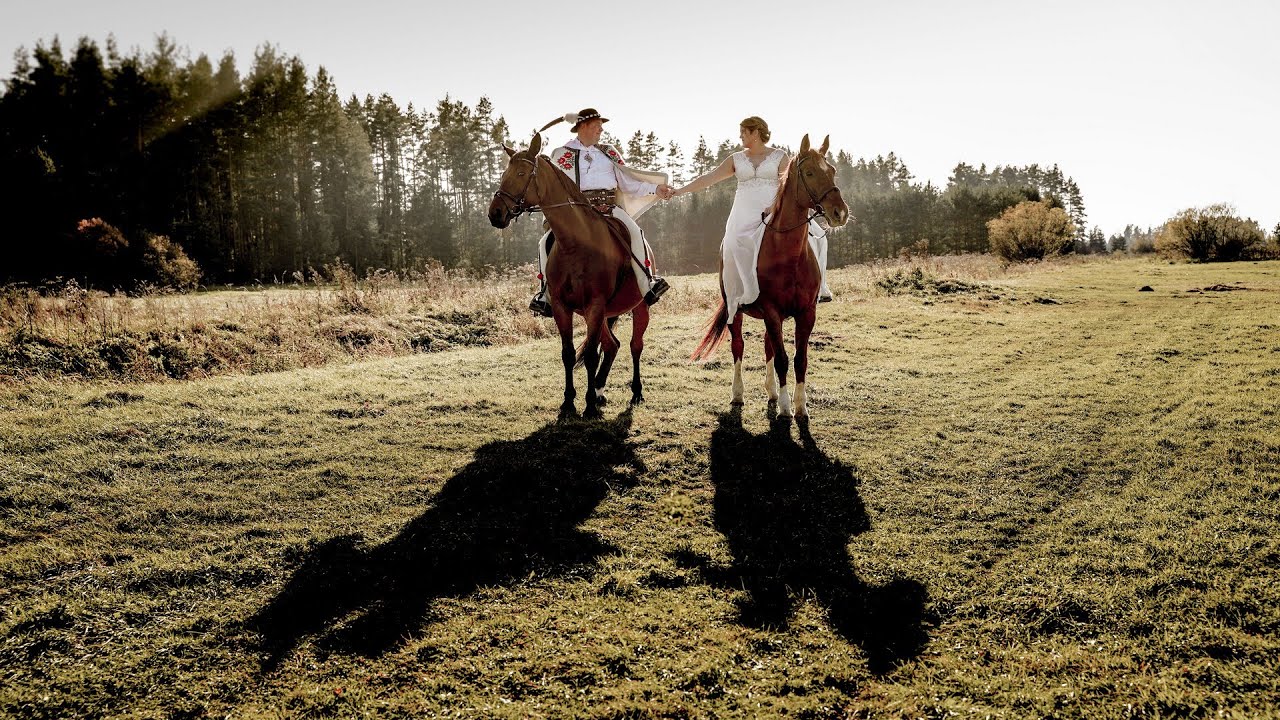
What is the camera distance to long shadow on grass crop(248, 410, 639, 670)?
344cm

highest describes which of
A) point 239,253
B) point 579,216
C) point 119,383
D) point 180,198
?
point 180,198

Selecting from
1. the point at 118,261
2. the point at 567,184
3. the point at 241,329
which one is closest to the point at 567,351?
the point at 567,184

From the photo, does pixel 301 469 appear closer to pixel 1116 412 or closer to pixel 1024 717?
A: pixel 1024 717

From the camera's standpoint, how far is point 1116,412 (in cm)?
736

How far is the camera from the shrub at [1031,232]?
124 ft

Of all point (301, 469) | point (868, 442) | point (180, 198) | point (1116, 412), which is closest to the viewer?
point (301, 469)

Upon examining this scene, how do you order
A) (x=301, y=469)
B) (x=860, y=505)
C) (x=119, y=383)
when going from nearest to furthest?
(x=860, y=505), (x=301, y=469), (x=119, y=383)

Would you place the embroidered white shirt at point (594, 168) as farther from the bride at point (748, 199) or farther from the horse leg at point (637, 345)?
the horse leg at point (637, 345)

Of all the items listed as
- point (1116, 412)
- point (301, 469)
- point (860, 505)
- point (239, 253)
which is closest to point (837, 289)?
point (1116, 412)

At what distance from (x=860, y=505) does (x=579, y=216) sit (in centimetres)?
407

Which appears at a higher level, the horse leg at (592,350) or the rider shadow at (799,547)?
the horse leg at (592,350)

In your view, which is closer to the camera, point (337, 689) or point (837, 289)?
point (337, 689)

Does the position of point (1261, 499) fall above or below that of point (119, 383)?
below

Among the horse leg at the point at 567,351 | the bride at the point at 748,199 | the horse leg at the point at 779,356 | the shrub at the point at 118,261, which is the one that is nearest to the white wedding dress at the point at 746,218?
the bride at the point at 748,199
